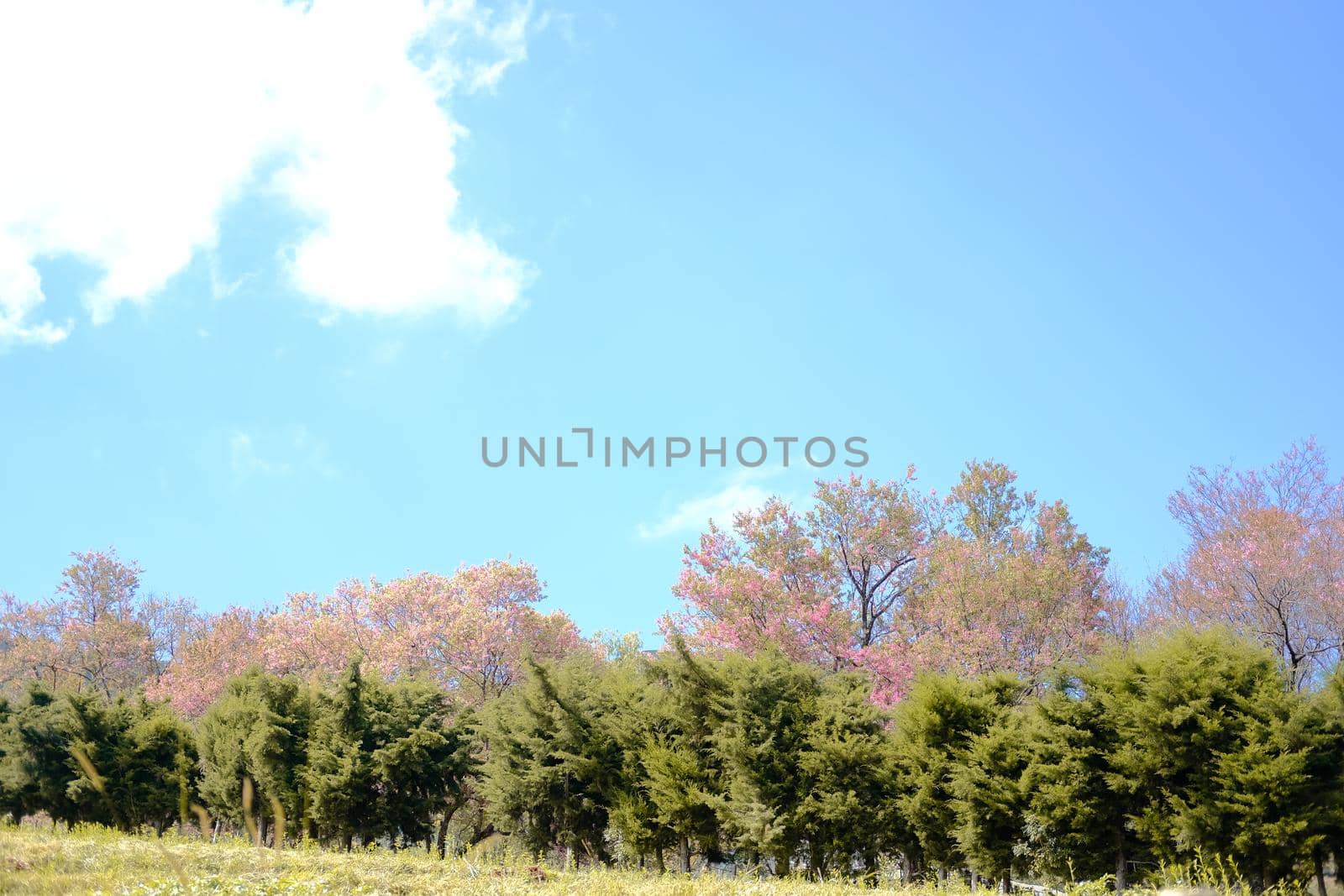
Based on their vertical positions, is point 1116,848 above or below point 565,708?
below

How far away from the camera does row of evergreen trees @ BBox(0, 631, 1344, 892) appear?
13.0 metres

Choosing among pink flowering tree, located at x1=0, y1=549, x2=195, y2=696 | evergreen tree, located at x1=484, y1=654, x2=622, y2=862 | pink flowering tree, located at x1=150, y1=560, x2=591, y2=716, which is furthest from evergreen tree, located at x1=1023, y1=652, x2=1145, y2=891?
pink flowering tree, located at x1=0, y1=549, x2=195, y2=696

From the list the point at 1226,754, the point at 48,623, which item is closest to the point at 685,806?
the point at 1226,754

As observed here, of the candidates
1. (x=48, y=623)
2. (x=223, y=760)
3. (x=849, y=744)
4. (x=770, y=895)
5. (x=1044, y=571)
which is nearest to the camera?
(x=770, y=895)

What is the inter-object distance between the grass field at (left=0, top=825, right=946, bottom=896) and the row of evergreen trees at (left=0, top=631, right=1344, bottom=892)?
175 centimetres

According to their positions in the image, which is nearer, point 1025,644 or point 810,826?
point 810,826

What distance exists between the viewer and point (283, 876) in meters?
10.9

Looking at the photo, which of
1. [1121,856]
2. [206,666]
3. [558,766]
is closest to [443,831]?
[558,766]

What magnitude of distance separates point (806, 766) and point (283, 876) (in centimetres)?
846

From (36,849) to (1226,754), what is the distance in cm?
1644

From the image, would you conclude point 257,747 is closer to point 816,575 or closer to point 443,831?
point 443,831

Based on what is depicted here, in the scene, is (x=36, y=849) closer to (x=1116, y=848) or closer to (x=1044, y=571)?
(x=1116, y=848)

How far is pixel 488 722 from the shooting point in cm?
2014

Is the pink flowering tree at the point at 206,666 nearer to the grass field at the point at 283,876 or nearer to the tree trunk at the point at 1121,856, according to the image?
the grass field at the point at 283,876
